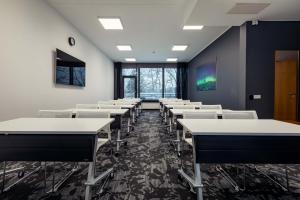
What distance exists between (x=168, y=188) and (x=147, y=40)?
216 inches

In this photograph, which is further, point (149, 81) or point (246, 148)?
point (149, 81)

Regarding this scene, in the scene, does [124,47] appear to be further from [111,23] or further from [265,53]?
[265,53]

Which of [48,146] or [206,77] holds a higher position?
[206,77]

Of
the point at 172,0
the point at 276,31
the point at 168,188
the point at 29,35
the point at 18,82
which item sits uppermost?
the point at 172,0

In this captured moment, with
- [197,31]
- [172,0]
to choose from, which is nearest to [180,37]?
[197,31]

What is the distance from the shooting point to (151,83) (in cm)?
1186

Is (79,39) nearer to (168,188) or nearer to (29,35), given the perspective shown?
(29,35)

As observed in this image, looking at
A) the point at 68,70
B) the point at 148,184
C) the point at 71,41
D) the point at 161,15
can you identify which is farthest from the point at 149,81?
the point at 148,184

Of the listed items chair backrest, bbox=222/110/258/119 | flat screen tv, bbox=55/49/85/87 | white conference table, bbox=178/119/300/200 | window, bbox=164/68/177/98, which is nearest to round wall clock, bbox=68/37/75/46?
flat screen tv, bbox=55/49/85/87

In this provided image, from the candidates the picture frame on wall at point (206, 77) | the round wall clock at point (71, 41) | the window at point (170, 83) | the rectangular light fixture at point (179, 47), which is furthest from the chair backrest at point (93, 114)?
the window at point (170, 83)

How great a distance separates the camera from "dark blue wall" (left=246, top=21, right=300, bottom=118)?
4.50 m

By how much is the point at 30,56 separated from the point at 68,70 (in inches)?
55.6

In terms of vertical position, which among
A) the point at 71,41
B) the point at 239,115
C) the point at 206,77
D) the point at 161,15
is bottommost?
the point at 239,115

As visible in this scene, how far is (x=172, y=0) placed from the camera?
12.5 feet
